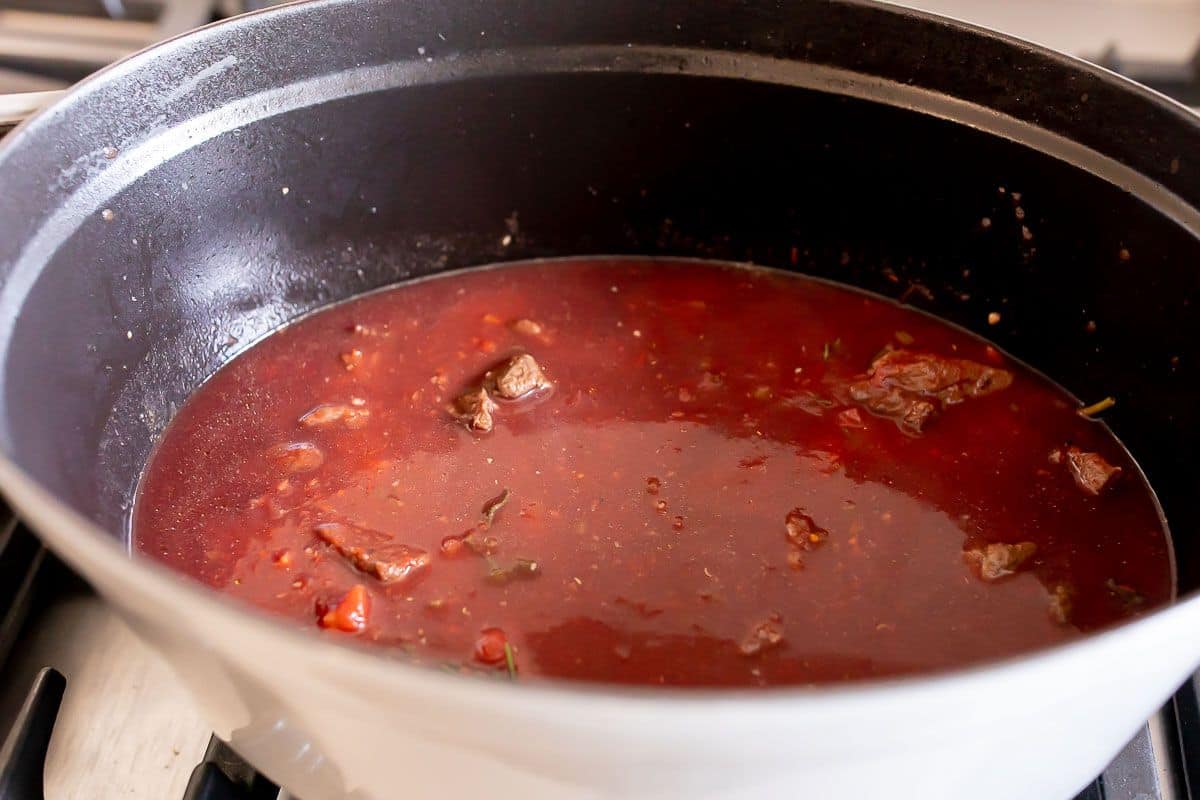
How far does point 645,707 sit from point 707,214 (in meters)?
1.33

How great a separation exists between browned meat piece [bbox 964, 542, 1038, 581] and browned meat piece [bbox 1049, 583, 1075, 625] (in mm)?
57

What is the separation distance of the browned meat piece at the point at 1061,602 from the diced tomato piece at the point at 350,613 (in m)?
0.90

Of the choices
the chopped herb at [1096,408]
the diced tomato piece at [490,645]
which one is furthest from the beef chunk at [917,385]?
the diced tomato piece at [490,645]

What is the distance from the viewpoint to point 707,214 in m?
1.91

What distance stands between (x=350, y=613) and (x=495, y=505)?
10.3 inches

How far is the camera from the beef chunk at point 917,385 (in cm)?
165

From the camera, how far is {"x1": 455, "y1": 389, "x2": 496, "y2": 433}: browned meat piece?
1610 millimetres

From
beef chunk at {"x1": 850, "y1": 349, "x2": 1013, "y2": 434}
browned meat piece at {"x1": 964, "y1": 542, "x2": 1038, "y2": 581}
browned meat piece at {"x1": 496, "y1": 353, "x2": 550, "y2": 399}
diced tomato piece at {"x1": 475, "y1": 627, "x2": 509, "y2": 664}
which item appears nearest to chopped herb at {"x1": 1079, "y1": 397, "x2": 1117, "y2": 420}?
beef chunk at {"x1": 850, "y1": 349, "x2": 1013, "y2": 434}

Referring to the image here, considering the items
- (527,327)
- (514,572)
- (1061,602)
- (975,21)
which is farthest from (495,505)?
(975,21)

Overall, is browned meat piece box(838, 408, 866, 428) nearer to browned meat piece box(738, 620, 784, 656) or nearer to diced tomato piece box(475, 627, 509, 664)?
browned meat piece box(738, 620, 784, 656)

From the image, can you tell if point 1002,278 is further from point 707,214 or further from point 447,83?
point 447,83

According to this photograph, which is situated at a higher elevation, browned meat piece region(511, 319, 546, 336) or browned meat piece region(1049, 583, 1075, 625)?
browned meat piece region(511, 319, 546, 336)

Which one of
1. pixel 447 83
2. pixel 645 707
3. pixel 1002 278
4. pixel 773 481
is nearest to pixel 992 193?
pixel 1002 278

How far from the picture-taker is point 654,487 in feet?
5.04
